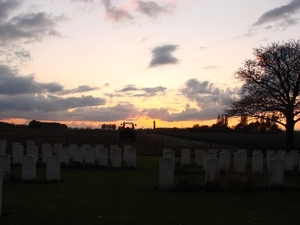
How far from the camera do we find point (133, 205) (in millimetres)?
9547

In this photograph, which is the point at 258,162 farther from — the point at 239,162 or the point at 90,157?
the point at 90,157

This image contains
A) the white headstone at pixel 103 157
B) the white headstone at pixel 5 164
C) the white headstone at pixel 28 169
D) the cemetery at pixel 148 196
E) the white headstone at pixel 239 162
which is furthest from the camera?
the white headstone at pixel 103 157

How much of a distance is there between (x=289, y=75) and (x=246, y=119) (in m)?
4.44

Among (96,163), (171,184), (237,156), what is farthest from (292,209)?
(96,163)

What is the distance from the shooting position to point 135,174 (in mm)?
16141

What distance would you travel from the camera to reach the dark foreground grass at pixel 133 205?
8133 millimetres

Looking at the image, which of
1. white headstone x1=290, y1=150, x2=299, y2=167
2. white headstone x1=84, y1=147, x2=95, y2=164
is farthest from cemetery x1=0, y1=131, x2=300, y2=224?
white headstone x1=290, y1=150, x2=299, y2=167

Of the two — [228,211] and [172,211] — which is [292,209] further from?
[172,211]

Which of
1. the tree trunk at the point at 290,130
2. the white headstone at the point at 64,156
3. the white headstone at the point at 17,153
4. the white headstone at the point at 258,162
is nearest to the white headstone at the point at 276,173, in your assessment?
the white headstone at the point at 258,162

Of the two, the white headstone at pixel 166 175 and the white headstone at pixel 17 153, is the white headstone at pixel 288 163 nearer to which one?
the white headstone at pixel 166 175

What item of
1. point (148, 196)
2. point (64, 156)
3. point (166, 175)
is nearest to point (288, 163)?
point (166, 175)

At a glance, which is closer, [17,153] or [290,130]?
[17,153]

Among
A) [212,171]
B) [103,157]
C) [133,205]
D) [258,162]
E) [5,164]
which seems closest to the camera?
[133,205]

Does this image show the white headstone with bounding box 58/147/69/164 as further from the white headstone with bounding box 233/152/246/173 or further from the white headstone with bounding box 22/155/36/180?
the white headstone with bounding box 233/152/246/173
